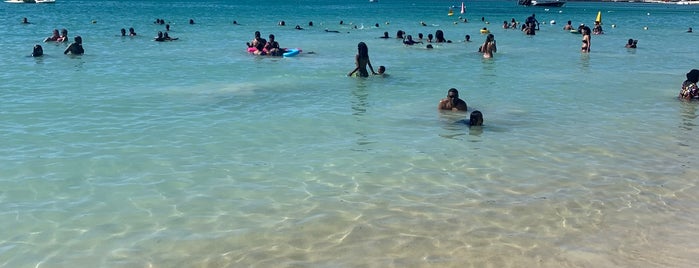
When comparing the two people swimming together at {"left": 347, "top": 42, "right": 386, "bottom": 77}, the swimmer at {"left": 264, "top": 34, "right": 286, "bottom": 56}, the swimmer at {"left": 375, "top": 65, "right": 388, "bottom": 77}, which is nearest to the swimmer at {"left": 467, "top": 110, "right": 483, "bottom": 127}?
the two people swimming together at {"left": 347, "top": 42, "right": 386, "bottom": 77}

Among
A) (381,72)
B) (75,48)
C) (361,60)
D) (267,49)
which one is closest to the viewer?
(361,60)

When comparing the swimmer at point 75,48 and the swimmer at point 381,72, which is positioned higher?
the swimmer at point 75,48

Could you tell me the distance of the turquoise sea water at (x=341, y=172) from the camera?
710 centimetres

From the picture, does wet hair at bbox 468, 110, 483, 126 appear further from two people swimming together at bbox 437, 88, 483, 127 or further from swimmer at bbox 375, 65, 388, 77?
swimmer at bbox 375, 65, 388, 77

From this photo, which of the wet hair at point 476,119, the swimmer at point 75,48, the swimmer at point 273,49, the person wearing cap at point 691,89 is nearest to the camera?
the wet hair at point 476,119

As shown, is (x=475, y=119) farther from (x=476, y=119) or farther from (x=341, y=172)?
(x=341, y=172)

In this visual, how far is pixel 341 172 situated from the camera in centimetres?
1005

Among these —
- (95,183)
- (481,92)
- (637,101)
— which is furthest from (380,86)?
(95,183)

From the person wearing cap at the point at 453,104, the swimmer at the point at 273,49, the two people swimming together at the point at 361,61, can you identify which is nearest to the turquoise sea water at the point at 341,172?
the person wearing cap at the point at 453,104

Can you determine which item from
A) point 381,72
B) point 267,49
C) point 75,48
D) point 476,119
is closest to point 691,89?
point 476,119

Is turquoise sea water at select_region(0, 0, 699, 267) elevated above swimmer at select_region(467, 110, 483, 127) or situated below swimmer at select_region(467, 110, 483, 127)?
below

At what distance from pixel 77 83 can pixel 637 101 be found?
623 inches

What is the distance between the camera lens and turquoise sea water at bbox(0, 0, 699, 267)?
23.3ft

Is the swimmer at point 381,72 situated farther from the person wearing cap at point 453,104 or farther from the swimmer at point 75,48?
the swimmer at point 75,48
